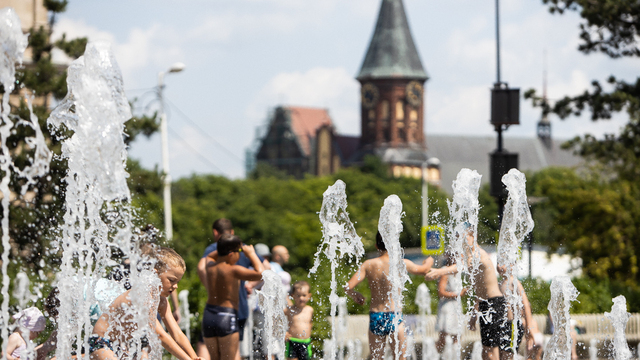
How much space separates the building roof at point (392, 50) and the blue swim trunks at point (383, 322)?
323 feet

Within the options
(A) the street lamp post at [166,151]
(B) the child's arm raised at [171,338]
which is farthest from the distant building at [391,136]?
(B) the child's arm raised at [171,338]

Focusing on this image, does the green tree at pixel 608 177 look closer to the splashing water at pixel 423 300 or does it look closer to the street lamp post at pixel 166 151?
the splashing water at pixel 423 300

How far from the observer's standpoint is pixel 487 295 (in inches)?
246

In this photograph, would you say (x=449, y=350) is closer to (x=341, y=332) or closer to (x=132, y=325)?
(x=341, y=332)

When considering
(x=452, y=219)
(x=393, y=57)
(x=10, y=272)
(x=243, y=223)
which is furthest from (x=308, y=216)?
(x=452, y=219)

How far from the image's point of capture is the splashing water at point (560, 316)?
640 cm

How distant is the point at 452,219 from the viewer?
6.75 metres

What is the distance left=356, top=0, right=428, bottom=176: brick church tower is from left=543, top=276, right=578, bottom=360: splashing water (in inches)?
3845

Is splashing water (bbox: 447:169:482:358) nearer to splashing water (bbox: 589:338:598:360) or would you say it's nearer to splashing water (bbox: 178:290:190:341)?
splashing water (bbox: 589:338:598:360)

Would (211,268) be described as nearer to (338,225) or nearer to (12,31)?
(338,225)

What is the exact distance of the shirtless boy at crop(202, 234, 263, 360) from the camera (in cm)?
637

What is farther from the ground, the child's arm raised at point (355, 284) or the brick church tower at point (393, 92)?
the brick church tower at point (393, 92)

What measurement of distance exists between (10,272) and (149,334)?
724 centimetres

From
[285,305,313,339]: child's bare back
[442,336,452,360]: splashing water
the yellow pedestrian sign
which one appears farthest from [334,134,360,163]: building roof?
the yellow pedestrian sign
